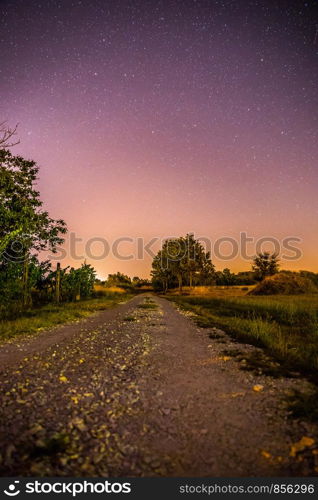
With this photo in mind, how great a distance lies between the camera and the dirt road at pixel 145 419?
347 cm

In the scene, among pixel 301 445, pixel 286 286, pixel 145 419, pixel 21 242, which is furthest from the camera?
pixel 286 286

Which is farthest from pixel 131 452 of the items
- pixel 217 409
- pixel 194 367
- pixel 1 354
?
pixel 1 354

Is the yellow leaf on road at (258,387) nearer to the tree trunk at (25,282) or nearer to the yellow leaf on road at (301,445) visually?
the yellow leaf on road at (301,445)

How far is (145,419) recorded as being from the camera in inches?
183

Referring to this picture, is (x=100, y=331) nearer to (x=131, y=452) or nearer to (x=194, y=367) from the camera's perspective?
(x=194, y=367)

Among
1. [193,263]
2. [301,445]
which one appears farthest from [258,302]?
[193,263]

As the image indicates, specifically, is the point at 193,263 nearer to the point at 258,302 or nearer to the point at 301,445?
the point at 258,302

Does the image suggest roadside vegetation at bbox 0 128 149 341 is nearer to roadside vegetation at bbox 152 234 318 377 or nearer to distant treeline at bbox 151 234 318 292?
roadside vegetation at bbox 152 234 318 377

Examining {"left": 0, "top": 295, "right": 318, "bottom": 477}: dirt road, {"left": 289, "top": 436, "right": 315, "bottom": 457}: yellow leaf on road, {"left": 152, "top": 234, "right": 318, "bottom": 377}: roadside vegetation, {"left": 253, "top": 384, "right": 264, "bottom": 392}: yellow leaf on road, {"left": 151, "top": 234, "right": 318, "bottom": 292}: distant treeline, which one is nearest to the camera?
{"left": 0, "top": 295, "right": 318, "bottom": 477}: dirt road

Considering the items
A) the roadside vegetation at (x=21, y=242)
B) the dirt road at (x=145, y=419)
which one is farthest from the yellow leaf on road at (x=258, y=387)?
the roadside vegetation at (x=21, y=242)

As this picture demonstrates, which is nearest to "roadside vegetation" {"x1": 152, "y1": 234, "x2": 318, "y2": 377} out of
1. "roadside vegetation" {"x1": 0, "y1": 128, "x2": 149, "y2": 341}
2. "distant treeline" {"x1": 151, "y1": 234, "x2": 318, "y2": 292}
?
"distant treeline" {"x1": 151, "y1": 234, "x2": 318, "y2": 292}

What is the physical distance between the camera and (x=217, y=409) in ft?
16.5

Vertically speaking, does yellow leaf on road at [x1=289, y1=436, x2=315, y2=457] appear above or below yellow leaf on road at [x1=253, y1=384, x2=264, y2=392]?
above

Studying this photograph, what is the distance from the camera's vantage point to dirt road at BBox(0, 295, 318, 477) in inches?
136
